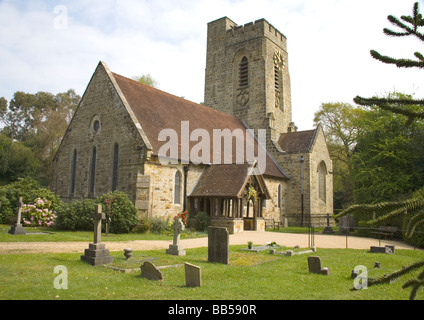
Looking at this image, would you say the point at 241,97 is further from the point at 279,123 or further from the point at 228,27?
the point at 228,27

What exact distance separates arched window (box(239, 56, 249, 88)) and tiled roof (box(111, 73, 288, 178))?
5723 millimetres

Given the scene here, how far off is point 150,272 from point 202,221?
1175cm

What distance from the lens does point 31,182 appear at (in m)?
20.6

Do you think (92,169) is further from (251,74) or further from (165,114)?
(251,74)

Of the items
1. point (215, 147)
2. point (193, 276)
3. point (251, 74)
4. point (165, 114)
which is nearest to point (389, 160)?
point (215, 147)

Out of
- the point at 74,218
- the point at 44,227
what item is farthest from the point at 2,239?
the point at 44,227

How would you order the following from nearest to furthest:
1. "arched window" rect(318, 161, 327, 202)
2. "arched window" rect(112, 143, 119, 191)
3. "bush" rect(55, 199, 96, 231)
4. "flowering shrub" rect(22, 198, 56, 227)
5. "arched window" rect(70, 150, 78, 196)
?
"bush" rect(55, 199, 96, 231) < "flowering shrub" rect(22, 198, 56, 227) < "arched window" rect(112, 143, 119, 191) < "arched window" rect(70, 150, 78, 196) < "arched window" rect(318, 161, 327, 202)

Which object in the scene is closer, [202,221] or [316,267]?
[316,267]

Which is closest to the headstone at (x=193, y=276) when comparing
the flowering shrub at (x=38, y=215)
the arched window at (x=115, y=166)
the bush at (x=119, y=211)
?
the bush at (x=119, y=211)

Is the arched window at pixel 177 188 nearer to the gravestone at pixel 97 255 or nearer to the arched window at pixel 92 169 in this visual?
the arched window at pixel 92 169

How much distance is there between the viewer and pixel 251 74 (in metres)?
32.6

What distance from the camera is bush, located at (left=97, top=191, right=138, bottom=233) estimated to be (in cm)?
1655

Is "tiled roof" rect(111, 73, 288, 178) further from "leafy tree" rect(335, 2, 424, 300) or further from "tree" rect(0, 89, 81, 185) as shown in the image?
"tree" rect(0, 89, 81, 185)

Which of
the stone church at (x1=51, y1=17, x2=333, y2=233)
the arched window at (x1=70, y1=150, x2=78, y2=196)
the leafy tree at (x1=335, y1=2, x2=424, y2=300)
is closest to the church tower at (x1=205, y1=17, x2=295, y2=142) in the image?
the stone church at (x1=51, y1=17, x2=333, y2=233)
